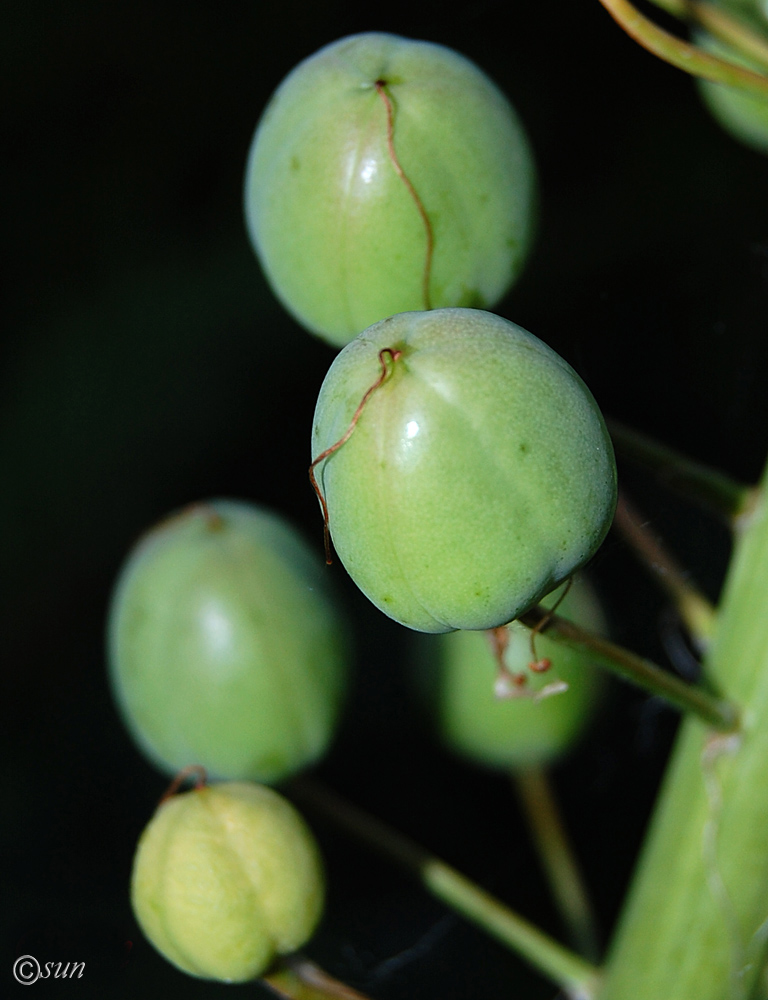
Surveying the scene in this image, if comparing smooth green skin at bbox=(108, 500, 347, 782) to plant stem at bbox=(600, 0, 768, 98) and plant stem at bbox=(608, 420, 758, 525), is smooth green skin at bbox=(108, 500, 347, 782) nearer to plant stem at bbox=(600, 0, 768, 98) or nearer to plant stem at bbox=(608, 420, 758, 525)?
plant stem at bbox=(608, 420, 758, 525)

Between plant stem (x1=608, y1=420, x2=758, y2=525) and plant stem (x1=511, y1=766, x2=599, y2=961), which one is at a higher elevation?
plant stem (x1=608, y1=420, x2=758, y2=525)

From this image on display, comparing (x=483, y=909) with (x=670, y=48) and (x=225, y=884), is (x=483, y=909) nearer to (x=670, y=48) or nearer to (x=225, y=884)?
(x=225, y=884)

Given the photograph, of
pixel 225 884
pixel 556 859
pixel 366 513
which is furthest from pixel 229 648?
pixel 556 859

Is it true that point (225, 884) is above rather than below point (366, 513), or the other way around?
below

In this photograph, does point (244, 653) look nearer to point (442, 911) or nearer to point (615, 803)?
point (442, 911)

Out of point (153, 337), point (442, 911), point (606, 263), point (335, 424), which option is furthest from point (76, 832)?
point (606, 263)

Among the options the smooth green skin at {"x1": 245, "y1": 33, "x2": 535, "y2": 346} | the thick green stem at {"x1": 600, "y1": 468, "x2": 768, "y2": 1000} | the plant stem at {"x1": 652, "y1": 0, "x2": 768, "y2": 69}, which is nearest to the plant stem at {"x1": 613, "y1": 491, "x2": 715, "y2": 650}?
the thick green stem at {"x1": 600, "y1": 468, "x2": 768, "y2": 1000}
